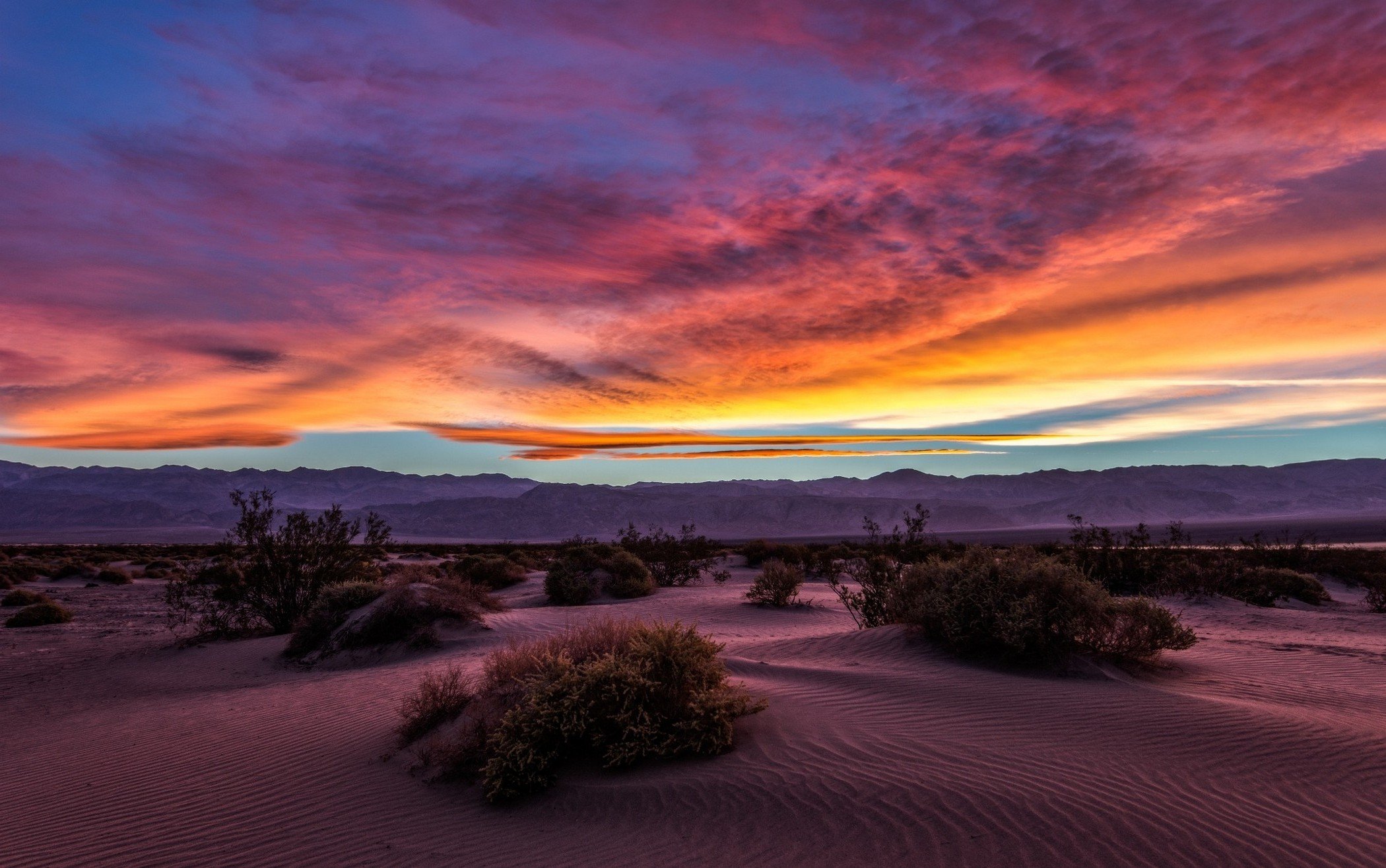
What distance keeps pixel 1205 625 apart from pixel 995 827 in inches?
512

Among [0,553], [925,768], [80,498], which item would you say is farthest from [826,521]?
[80,498]

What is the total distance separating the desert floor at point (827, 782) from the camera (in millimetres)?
4730

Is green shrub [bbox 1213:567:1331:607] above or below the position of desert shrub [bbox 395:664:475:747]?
below

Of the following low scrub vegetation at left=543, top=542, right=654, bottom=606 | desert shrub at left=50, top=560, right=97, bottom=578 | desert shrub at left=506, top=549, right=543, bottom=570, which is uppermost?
low scrub vegetation at left=543, top=542, right=654, bottom=606

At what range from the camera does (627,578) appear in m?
21.4

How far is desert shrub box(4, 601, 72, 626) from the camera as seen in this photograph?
1806 centimetres

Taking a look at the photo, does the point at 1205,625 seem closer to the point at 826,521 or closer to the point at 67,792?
the point at 67,792

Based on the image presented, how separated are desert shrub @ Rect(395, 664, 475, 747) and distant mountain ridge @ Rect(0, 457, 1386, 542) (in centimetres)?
10043

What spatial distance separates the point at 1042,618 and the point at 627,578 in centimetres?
1413

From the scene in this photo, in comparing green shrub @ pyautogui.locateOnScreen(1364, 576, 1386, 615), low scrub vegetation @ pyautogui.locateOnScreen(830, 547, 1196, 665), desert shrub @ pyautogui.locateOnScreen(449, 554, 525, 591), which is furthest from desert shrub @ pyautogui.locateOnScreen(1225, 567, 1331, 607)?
desert shrub @ pyautogui.locateOnScreen(449, 554, 525, 591)

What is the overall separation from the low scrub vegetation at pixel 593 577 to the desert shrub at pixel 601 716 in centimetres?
1337

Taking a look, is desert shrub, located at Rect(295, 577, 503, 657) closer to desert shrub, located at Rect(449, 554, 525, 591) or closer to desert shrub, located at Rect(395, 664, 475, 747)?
desert shrub, located at Rect(395, 664, 475, 747)

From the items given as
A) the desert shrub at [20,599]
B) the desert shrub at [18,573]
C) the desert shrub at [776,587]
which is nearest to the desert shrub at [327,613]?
the desert shrub at [776,587]

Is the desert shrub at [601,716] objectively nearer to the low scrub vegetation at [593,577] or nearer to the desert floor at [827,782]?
the desert floor at [827,782]
